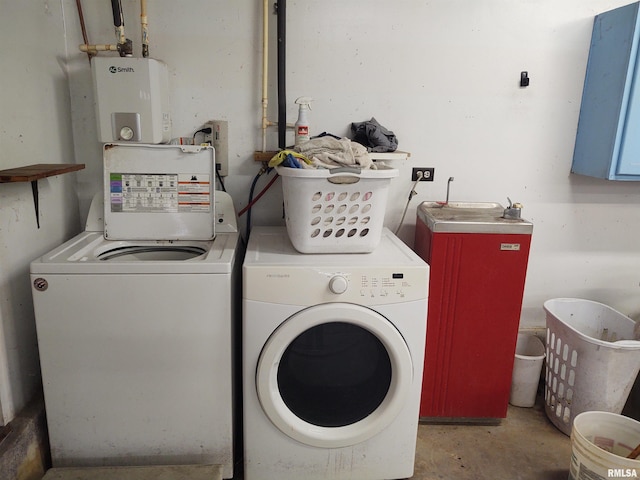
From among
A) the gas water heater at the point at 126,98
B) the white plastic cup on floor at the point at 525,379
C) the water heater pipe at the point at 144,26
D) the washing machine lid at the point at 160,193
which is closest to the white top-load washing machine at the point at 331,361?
the washing machine lid at the point at 160,193

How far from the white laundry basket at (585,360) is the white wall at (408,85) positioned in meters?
0.43

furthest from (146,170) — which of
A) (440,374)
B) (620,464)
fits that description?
(620,464)

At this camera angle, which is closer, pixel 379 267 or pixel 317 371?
pixel 379 267

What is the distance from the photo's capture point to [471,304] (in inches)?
75.9

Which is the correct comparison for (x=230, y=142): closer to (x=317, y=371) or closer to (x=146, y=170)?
(x=146, y=170)

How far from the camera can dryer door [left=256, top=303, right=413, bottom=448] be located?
154 centimetres

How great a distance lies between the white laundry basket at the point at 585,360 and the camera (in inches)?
74.0

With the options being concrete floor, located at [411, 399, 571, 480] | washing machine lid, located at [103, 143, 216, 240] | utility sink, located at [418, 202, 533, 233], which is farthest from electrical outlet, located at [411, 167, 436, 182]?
concrete floor, located at [411, 399, 571, 480]

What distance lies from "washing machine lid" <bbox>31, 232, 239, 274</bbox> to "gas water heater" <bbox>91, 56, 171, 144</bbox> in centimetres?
42

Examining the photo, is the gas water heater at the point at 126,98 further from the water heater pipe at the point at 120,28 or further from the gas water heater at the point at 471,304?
the gas water heater at the point at 471,304

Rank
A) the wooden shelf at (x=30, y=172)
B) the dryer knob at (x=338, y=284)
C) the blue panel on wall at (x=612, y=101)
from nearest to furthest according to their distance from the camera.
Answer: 1. the wooden shelf at (x=30, y=172)
2. the dryer knob at (x=338, y=284)
3. the blue panel on wall at (x=612, y=101)

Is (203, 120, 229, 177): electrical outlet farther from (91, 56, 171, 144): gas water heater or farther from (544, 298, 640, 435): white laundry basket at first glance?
(544, 298, 640, 435): white laundry basket

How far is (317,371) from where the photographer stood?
168 cm

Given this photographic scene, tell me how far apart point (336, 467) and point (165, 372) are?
730mm
